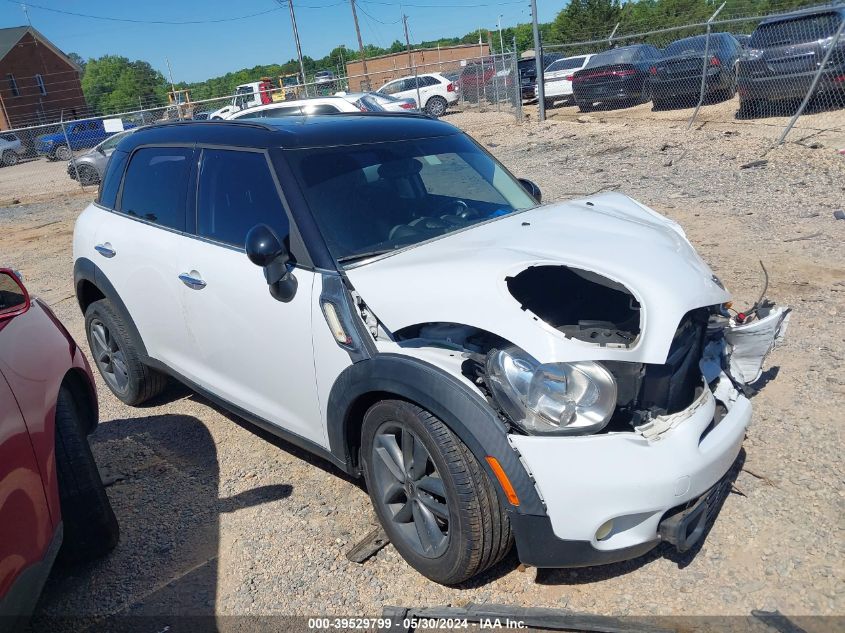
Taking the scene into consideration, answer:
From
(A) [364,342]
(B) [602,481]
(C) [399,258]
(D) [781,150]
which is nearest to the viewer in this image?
(B) [602,481]

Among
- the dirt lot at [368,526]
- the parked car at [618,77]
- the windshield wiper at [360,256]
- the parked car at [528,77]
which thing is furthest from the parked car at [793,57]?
the parked car at [528,77]

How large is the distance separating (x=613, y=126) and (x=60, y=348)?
1364cm

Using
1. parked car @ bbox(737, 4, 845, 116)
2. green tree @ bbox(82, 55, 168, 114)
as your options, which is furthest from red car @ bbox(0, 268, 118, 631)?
green tree @ bbox(82, 55, 168, 114)

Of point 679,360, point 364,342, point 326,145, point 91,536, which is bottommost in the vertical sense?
point 91,536

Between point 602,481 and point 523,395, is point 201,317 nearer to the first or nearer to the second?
point 523,395

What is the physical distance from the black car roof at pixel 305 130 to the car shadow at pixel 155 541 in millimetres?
1855

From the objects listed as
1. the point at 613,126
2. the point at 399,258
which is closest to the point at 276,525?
the point at 399,258

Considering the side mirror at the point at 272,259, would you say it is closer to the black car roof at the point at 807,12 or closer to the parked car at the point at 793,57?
the parked car at the point at 793,57

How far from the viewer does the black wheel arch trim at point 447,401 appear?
8.07 ft

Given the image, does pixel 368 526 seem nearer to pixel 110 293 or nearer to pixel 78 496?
pixel 78 496

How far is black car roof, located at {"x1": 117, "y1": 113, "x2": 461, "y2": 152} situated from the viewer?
11.8ft

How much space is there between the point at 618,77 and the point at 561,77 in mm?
4542

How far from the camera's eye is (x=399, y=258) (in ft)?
10.2

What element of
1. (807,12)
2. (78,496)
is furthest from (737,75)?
(78,496)
